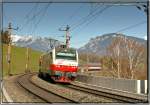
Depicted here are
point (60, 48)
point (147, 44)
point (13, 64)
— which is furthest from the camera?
point (13, 64)

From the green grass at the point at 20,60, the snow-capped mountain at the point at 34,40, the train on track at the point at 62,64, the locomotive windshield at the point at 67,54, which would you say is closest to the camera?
the snow-capped mountain at the point at 34,40

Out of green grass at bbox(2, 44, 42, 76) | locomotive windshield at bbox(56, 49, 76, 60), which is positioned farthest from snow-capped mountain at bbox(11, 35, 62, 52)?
green grass at bbox(2, 44, 42, 76)

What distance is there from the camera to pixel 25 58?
47.7m

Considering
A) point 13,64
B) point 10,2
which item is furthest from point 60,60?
point 10,2

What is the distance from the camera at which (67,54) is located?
2716cm

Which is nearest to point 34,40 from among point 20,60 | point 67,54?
point 67,54

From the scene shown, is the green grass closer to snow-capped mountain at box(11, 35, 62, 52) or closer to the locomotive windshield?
snow-capped mountain at box(11, 35, 62, 52)

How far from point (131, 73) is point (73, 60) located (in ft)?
38.6

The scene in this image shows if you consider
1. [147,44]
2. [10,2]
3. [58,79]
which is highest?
[10,2]

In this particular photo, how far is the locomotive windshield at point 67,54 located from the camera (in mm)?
27011

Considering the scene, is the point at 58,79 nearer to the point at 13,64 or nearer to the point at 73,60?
the point at 73,60

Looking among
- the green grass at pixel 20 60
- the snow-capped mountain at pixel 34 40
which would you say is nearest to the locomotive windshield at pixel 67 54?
the snow-capped mountain at pixel 34 40

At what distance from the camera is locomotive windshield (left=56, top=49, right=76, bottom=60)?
2701 centimetres

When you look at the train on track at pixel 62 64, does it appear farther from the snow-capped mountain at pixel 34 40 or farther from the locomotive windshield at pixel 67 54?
Result: the snow-capped mountain at pixel 34 40
